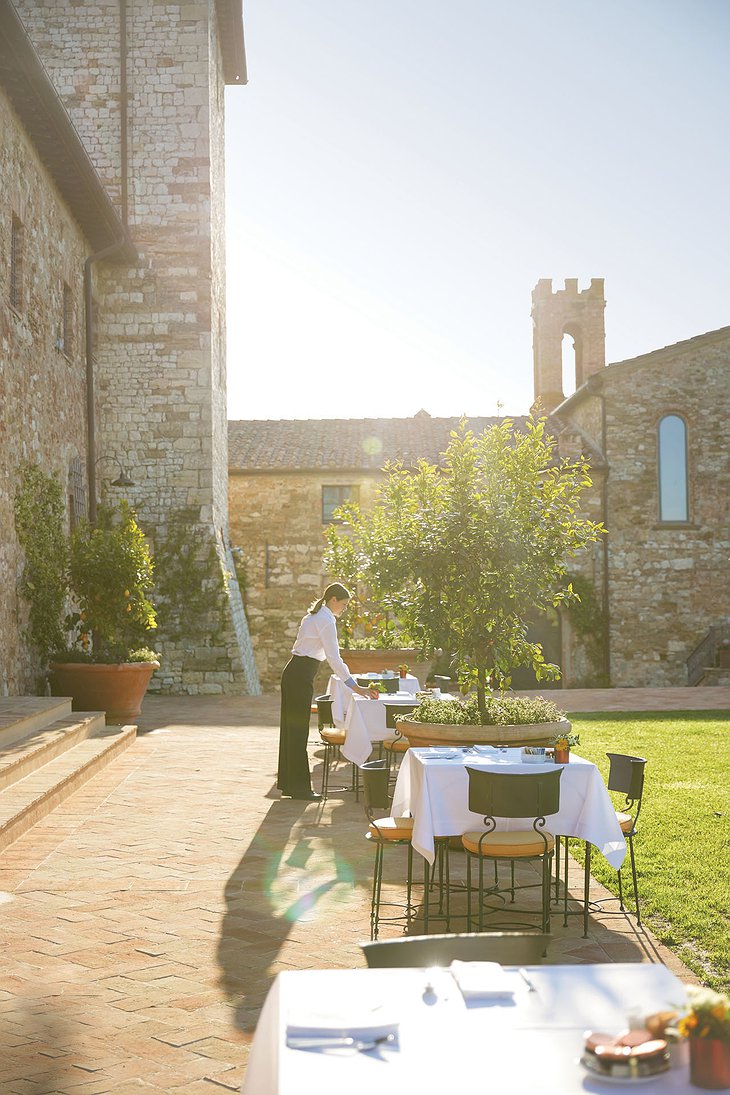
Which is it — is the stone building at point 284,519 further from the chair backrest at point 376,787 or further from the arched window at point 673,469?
the chair backrest at point 376,787

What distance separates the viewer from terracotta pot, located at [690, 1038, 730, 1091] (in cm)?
183

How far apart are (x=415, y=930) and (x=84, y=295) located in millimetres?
12811

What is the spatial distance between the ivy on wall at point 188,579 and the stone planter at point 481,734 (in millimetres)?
10483

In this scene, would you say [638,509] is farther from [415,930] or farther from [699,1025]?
[699,1025]

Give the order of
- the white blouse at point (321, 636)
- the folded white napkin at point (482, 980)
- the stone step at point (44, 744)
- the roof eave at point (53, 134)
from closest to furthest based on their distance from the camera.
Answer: the folded white napkin at point (482, 980) < the stone step at point (44, 744) < the white blouse at point (321, 636) < the roof eave at point (53, 134)

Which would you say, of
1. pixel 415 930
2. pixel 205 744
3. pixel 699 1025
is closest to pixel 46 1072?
pixel 415 930

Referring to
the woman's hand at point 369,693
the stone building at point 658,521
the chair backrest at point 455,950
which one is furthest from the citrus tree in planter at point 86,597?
the stone building at point 658,521

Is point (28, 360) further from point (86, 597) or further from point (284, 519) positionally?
point (284, 519)

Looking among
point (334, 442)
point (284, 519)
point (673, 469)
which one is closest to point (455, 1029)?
point (673, 469)

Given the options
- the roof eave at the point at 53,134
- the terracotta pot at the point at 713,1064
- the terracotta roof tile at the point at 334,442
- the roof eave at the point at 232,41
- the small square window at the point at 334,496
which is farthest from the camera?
the terracotta roof tile at the point at 334,442

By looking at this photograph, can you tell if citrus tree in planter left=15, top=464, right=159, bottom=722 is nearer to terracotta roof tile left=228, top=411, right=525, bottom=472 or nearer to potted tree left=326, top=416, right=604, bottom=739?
potted tree left=326, top=416, right=604, bottom=739

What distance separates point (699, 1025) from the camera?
186 cm

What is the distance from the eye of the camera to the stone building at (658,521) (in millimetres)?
21625

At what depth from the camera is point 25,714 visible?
9297mm
